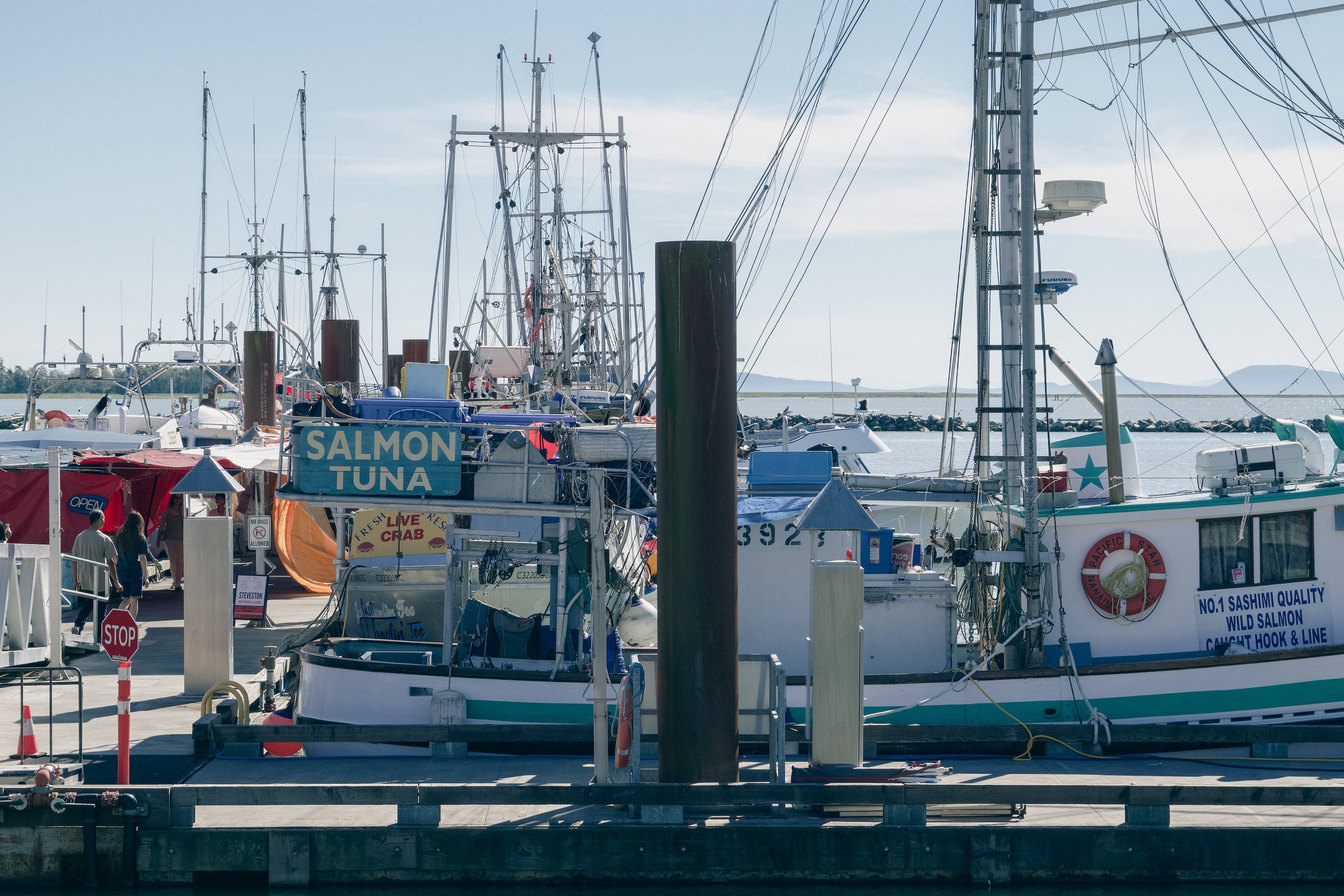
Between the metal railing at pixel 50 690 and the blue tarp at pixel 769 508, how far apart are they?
620 cm

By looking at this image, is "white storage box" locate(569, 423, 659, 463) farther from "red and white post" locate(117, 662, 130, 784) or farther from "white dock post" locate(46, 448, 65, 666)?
"white dock post" locate(46, 448, 65, 666)

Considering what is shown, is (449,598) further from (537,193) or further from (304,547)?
(537,193)

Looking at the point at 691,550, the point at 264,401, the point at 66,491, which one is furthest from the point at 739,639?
the point at 264,401

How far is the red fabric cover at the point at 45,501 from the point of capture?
72.8 ft

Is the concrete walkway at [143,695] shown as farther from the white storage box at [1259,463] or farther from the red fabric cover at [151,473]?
the white storage box at [1259,463]

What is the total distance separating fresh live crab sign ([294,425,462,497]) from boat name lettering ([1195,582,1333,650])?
24.3 ft

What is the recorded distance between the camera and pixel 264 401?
30453 millimetres

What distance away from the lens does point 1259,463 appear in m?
12.6

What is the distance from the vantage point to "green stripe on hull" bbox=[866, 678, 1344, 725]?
12.0m

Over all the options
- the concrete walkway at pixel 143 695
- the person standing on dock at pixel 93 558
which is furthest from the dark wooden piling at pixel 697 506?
the person standing on dock at pixel 93 558

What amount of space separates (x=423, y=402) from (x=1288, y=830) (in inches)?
337

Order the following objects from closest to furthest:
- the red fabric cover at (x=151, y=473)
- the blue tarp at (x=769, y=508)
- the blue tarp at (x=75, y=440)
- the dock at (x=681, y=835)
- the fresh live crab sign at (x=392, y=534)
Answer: the dock at (x=681, y=835)
the blue tarp at (x=769, y=508)
the fresh live crab sign at (x=392, y=534)
the red fabric cover at (x=151, y=473)
the blue tarp at (x=75, y=440)

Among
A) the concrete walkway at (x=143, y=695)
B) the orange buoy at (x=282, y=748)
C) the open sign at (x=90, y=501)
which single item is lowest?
the orange buoy at (x=282, y=748)

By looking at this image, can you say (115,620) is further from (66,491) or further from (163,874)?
(66,491)
